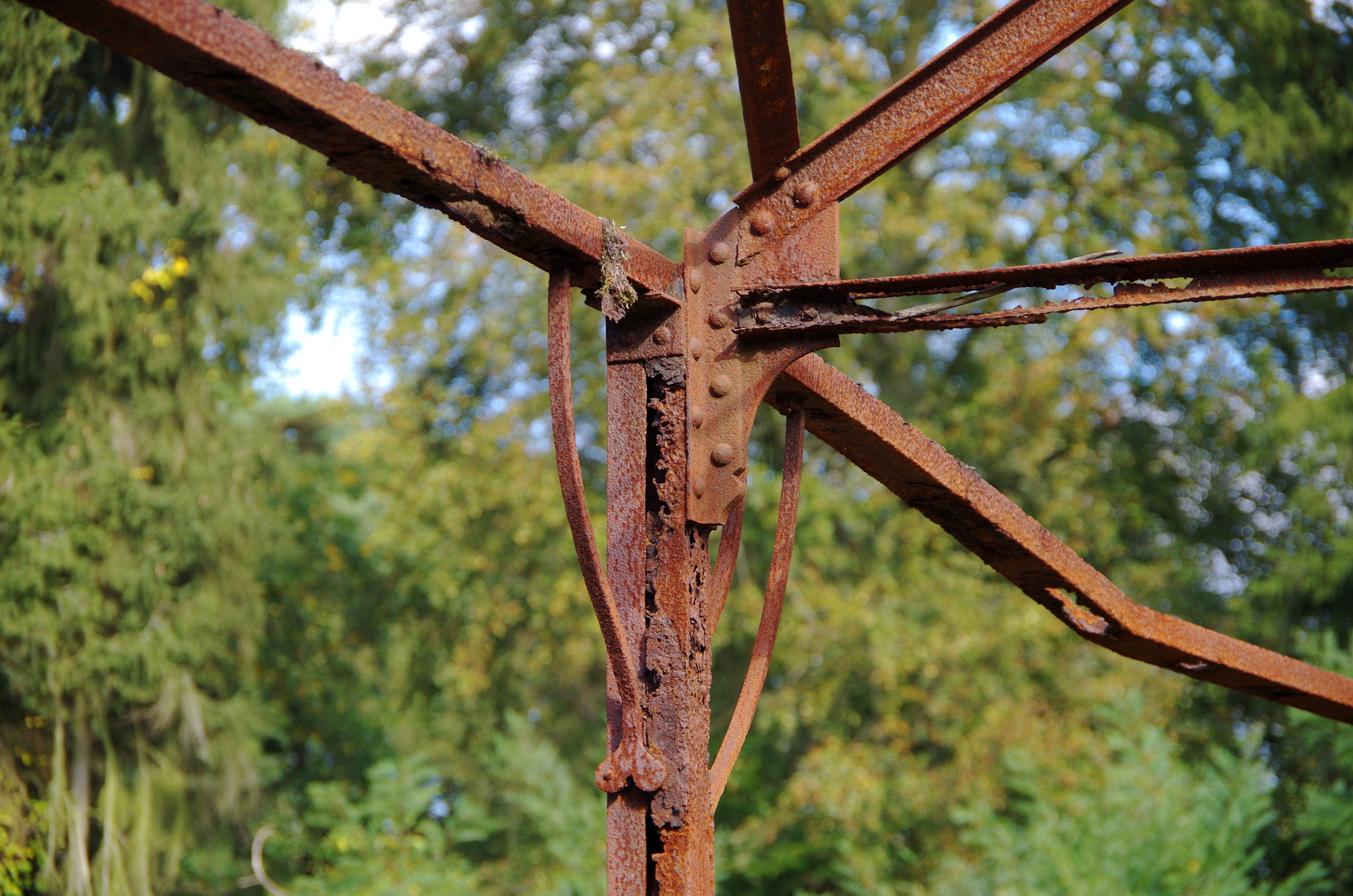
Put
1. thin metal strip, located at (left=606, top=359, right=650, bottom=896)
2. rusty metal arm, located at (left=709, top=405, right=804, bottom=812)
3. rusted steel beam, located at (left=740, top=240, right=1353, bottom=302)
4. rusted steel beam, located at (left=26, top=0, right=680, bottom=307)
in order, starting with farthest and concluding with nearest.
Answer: rusty metal arm, located at (left=709, top=405, right=804, bottom=812) → thin metal strip, located at (left=606, top=359, right=650, bottom=896) → rusted steel beam, located at (left=740, top=240, right=1353, bottom=302) → rusted steel beam, located at (left=26, top=0, right=680, bottom=307)

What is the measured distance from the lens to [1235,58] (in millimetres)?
9555

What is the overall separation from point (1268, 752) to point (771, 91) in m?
9.74

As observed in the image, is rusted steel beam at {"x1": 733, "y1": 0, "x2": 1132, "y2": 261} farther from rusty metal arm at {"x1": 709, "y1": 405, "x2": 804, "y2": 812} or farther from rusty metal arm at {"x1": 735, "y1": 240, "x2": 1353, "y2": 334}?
rusty metal arm at {"x1": 709, "y1": 405, "x2": 804, "y2": 812}

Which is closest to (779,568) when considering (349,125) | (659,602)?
(659,602)

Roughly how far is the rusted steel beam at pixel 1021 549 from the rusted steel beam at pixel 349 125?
1.38 ft

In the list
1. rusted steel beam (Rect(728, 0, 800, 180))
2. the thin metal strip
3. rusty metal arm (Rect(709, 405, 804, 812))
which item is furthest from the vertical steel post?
rusted steel beam (Rect(728, 0, 800, 180))

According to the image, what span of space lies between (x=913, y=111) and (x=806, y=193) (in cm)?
23

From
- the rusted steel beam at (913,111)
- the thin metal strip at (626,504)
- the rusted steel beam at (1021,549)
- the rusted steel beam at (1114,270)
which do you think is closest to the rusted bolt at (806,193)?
the rusted steel beam at (913,111)

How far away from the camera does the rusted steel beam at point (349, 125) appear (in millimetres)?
1243

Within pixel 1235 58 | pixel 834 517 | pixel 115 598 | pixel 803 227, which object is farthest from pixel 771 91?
pixel 1235 58

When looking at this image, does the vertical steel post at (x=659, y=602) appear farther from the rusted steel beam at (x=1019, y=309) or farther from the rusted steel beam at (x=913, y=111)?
the rusted steel beam at (x=913, y=111)

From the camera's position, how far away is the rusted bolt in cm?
201

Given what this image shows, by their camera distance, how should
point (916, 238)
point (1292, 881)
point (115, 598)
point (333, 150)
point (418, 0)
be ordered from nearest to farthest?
point (333, 150) → point (1292, 881) → point (115, 598) → point (916, 238) → point (418, 0)

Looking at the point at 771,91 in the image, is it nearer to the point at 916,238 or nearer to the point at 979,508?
the point at 979,508
